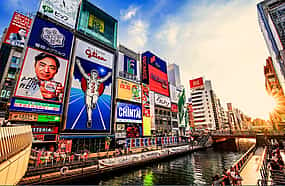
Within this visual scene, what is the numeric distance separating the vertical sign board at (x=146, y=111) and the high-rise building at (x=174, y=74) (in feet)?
79.7

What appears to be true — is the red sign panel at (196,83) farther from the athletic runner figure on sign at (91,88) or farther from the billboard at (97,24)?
the athletic runner figure on sign at (91,88)

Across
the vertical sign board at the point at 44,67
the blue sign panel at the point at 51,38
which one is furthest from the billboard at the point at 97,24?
the vertical sign board at the point at 44,67

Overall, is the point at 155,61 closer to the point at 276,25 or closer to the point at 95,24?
the point at 95,24

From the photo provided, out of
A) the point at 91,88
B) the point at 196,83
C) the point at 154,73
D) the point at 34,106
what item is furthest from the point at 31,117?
the point at 196,83

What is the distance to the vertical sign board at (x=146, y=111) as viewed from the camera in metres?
38.2

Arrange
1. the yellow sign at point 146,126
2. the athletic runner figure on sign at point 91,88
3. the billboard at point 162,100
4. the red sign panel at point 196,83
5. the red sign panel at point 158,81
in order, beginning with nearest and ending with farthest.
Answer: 1. the athletic runner figure on sign at point 91,88
2. the yellow sign at point 146,126
3. the billboard at point 162,100
4. the red sign panel at point 158,81
5. the red sign panel at point 196,83

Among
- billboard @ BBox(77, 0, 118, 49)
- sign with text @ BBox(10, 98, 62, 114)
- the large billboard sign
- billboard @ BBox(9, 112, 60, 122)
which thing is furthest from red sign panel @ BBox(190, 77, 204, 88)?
billboard @ BBox(9, 112, 60, 122)

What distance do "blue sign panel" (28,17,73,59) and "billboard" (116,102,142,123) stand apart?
16.2 metres

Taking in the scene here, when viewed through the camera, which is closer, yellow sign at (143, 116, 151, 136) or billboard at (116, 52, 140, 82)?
billboard at (116, 52, 140, 82)

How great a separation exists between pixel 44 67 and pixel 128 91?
1932 centimetres

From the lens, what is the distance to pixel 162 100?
4844 cm

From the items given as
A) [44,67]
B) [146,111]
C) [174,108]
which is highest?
[44,67]

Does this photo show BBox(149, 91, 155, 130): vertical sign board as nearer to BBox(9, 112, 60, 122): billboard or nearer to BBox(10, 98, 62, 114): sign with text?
BBox(10, 98, 62, 114): sign with text

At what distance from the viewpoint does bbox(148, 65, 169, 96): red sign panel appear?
46.2 meters
